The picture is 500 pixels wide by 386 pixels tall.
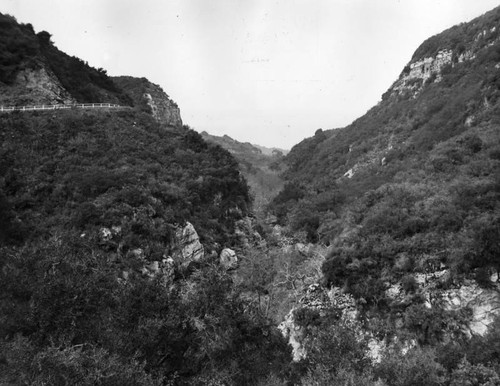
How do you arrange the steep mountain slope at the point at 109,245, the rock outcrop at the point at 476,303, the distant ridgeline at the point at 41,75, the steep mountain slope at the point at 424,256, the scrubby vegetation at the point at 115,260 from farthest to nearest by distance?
the distant ridgeline at the point at 41,75
the rock outcrop at the point at 476,303
the steep mountain slope at the point at 424,256
the steep mountain slope at the point at 109,245
the scrubby vegetation at the point at 115,260

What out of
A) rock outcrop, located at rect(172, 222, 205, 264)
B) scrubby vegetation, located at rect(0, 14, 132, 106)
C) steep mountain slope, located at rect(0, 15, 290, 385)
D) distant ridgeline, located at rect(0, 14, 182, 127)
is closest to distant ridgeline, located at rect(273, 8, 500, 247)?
steep mountain slope, located at rect(0, 15, 290, 385)

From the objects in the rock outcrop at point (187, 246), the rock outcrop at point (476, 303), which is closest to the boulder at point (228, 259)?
the rock outcrop at point (187, 246)

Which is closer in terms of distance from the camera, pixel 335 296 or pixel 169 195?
pixel 335 296

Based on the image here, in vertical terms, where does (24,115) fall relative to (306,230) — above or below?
above

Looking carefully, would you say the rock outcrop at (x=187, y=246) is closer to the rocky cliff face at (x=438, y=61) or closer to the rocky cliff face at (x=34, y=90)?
the rocky cliff face at (x=34, y=90)

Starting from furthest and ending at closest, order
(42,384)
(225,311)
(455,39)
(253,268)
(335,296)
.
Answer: (455,39) → (253,268) → (335,296) → (225,311) → (42,384)

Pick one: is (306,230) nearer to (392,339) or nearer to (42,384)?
(392,339)

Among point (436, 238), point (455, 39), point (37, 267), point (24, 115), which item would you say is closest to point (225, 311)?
point (37, 267)
